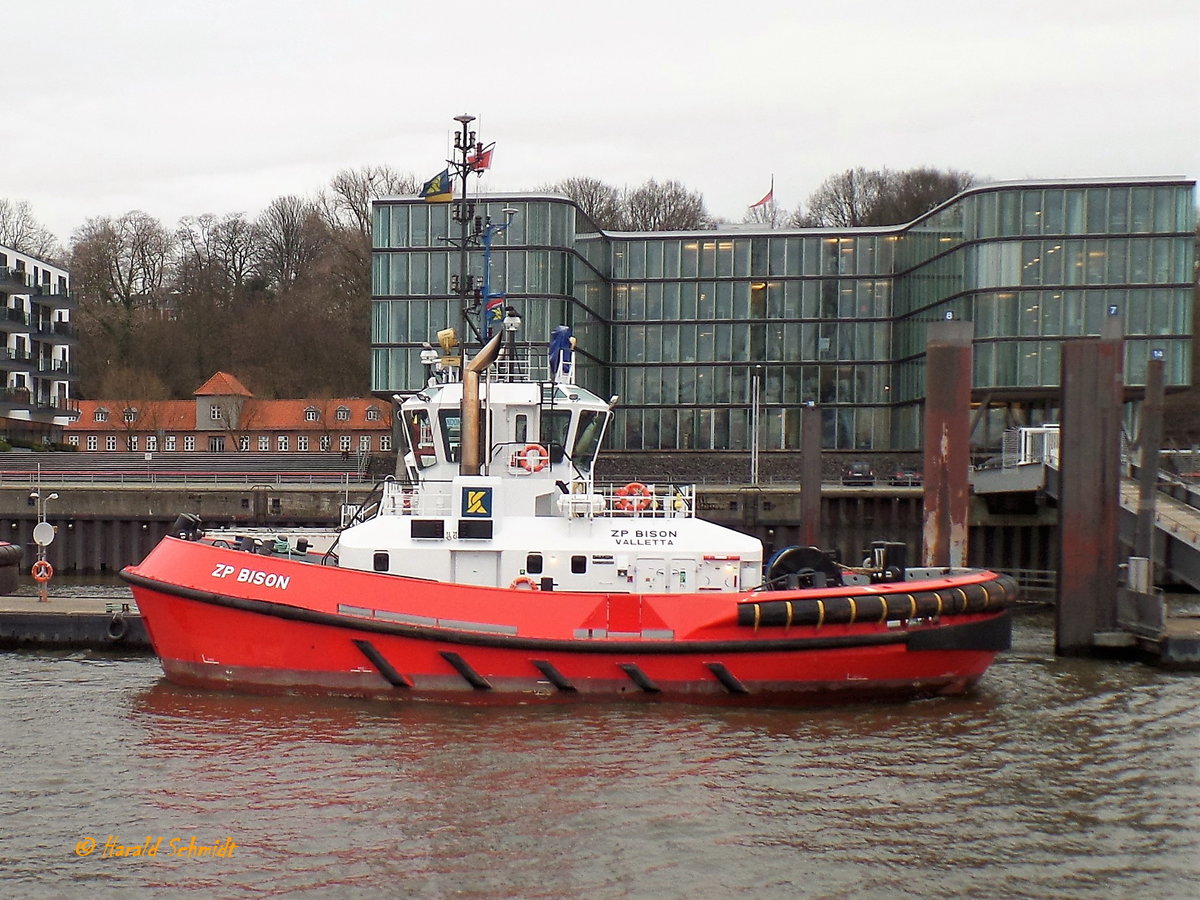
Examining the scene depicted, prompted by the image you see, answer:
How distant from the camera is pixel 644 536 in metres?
13.3

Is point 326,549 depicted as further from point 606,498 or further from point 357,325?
point 357,325

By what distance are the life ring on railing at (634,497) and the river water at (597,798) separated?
92.8 inches

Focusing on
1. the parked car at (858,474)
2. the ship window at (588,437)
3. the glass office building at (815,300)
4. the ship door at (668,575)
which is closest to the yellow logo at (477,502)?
the ship window at (588,437)

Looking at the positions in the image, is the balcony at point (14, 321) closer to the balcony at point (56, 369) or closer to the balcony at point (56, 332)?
the balcony at point (56, 332)

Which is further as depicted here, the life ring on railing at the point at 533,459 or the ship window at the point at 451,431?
the ship window at the point at 451,431

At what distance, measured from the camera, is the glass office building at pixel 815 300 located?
36.7 m

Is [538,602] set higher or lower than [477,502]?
lower

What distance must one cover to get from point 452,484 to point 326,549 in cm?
232

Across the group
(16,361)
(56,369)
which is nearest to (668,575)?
(16,361)

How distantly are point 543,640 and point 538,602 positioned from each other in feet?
1.30

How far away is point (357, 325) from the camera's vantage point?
2251 inches

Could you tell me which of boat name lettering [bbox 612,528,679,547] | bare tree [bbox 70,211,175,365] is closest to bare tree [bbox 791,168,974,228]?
bare tree [bbox 70,211,175,365]

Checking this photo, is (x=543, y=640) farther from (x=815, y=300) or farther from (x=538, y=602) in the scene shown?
(x=815, y=300)

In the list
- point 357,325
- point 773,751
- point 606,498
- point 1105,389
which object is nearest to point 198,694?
point 606,498
